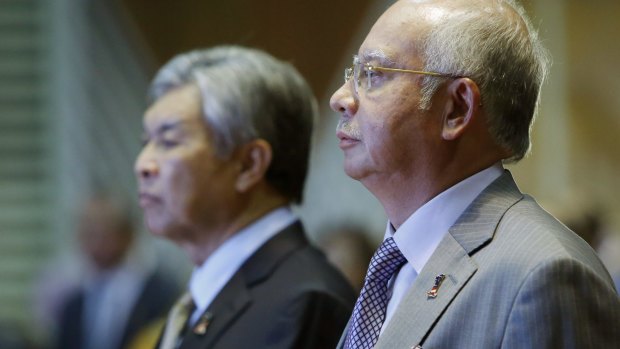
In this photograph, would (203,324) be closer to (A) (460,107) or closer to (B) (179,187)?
(B) (179,187)

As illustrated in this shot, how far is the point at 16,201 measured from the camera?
27.0ft

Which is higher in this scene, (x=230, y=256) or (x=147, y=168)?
(x=147, y=168)

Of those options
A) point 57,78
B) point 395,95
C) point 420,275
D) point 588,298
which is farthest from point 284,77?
point 57,78

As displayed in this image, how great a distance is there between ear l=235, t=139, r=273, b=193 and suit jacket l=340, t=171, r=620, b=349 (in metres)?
1.16

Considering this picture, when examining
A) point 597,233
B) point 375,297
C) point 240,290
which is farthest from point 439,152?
point 597,233

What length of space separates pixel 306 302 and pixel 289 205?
0.51 metres

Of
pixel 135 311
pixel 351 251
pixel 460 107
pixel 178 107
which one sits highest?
pixel 460 107

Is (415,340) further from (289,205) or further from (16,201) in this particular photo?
(16,201)

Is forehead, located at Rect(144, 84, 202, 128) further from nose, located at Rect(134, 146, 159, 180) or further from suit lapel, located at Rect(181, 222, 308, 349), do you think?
suit lapel, located at Rect(181, 222, 308, 349)

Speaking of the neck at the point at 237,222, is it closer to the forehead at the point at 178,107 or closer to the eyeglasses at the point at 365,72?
the forehead at the point at 178,107

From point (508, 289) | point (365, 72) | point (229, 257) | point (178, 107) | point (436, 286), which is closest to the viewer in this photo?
point (508, 289)

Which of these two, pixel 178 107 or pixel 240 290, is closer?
pixel 240 290

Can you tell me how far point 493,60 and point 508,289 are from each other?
0.51 m

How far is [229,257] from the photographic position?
3.38 m
